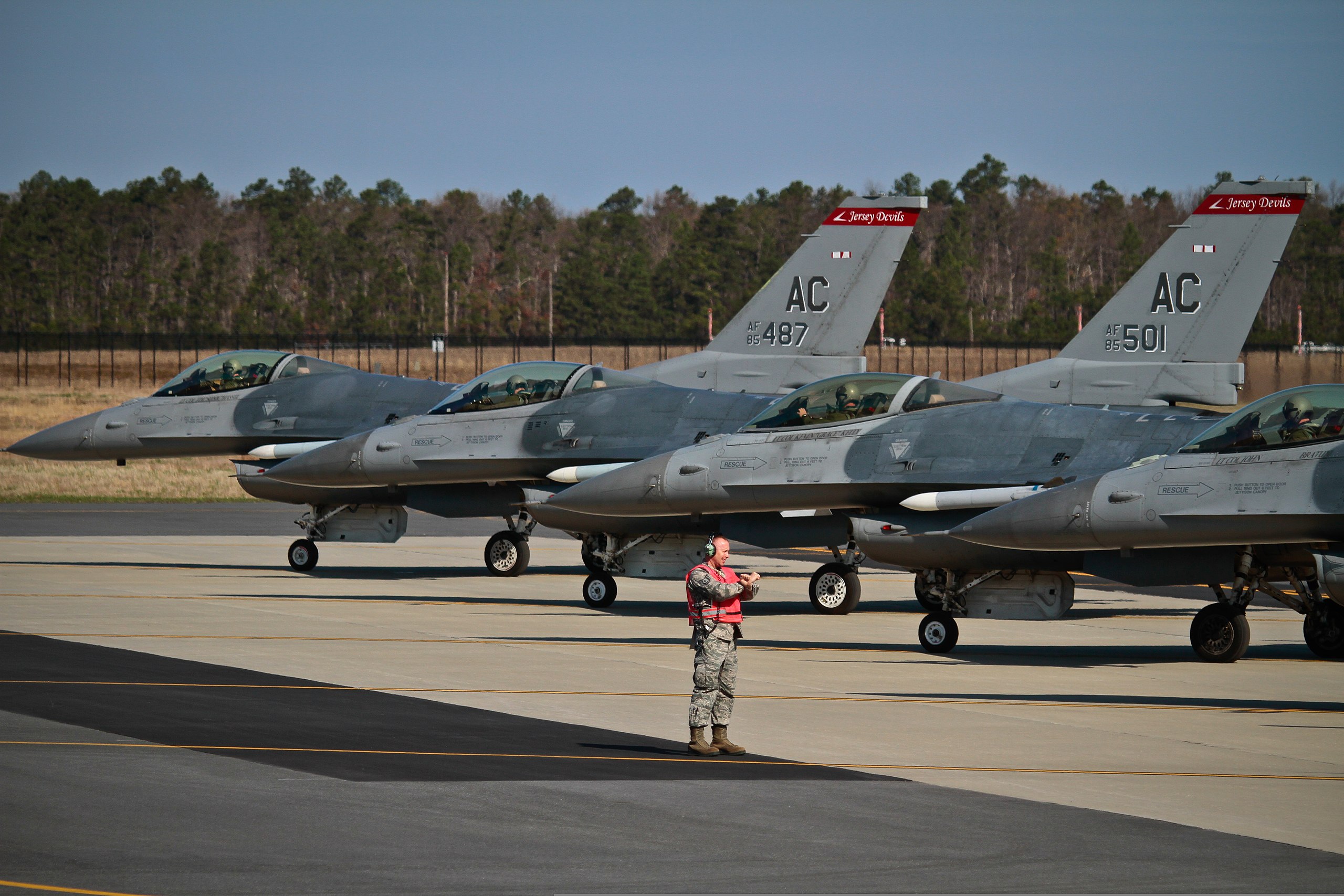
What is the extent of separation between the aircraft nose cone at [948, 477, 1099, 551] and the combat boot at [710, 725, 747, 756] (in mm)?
5893

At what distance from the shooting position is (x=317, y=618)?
64.6ft

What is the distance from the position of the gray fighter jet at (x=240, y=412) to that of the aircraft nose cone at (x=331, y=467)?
1877 millimetres

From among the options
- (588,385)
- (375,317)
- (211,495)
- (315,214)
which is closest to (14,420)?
(211,495)

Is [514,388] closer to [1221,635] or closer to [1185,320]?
[1185,320]

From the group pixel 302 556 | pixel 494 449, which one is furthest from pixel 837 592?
pixel 302 556

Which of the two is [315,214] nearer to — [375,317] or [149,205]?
[149,205]

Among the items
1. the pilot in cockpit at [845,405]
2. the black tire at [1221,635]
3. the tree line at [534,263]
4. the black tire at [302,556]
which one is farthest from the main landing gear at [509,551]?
the tree line at [534,263]

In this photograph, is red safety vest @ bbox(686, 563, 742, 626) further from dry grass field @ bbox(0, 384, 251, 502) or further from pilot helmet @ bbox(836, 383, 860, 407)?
dry grass field @ bbox(0, 384, 251, 502)

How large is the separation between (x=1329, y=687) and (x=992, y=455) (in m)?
5.32

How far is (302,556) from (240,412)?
272 centimetres

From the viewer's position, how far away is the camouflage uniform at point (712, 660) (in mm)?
11086

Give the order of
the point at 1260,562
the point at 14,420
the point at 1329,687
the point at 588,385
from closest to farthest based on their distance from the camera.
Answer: the point at 1329,687
the point at 1260,562
the point at 588,385
the point at 14,420

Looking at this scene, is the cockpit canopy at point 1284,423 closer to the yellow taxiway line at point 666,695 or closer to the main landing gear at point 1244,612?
the main landing gear at point 1244,612

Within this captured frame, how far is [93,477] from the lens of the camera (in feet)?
159
